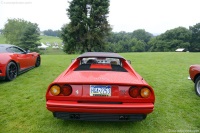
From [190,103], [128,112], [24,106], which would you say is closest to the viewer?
[128,112]

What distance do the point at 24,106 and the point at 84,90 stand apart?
1807mm

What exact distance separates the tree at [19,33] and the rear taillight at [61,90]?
4226 centimetres

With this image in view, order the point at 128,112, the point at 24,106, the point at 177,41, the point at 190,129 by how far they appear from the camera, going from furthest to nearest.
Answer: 1. the point at 177,41
2. the point at 24,106
3. the point at 190,129
4. the point at 128,112

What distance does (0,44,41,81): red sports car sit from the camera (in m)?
5.07

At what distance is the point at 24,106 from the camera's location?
358cm

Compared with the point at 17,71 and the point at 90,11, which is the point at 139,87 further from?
the point at 90,11

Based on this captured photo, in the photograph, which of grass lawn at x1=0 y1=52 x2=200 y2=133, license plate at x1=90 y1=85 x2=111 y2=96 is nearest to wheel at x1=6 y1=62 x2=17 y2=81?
grass lawn at x1=0 y1=52 x2=200 y2=133

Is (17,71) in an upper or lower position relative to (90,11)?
lower

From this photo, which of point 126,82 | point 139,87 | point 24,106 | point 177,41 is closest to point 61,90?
point 126,82

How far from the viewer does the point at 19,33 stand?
5106cm

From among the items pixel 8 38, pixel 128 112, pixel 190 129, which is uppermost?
pixel 8 38

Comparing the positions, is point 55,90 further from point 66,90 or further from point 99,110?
point 99,110

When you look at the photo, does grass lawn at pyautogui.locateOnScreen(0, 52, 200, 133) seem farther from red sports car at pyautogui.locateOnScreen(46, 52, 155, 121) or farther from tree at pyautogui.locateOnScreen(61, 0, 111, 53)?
tree at pyautogui.locateOnScreen(61, 0, 111, 53)

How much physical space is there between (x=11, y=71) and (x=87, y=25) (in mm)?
21518
